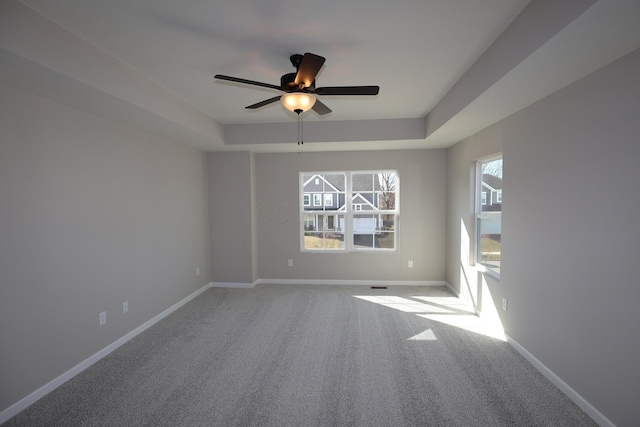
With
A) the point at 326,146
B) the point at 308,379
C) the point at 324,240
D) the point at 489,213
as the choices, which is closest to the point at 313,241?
the point at 324,240

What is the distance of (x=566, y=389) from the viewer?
2.15 metres

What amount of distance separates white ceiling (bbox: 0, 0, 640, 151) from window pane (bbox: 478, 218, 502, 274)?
126cm

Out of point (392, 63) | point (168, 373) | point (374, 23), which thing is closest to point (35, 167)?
point (168, 373)

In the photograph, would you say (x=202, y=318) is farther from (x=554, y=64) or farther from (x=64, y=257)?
(x=554, y=64)

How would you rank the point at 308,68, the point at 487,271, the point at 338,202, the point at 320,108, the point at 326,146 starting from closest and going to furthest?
the point at 308,68
the point at 320,108
the point at 487,271
the point at 326,146
the point at 338,202

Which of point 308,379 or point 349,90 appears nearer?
point 349,90

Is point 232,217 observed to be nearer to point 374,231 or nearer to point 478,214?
point 374,231

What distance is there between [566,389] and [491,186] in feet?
7.20

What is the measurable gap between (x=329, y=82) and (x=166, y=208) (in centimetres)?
262

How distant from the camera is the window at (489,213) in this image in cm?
340

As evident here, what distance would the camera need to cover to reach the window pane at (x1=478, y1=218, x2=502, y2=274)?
3433 mm

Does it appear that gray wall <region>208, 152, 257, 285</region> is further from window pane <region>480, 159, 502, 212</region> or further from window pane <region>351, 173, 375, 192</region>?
window pane <region>480, 159, 502, 212</region>

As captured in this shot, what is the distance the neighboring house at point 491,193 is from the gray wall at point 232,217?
11.4 ft

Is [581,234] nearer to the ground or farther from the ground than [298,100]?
nearer to the ground
